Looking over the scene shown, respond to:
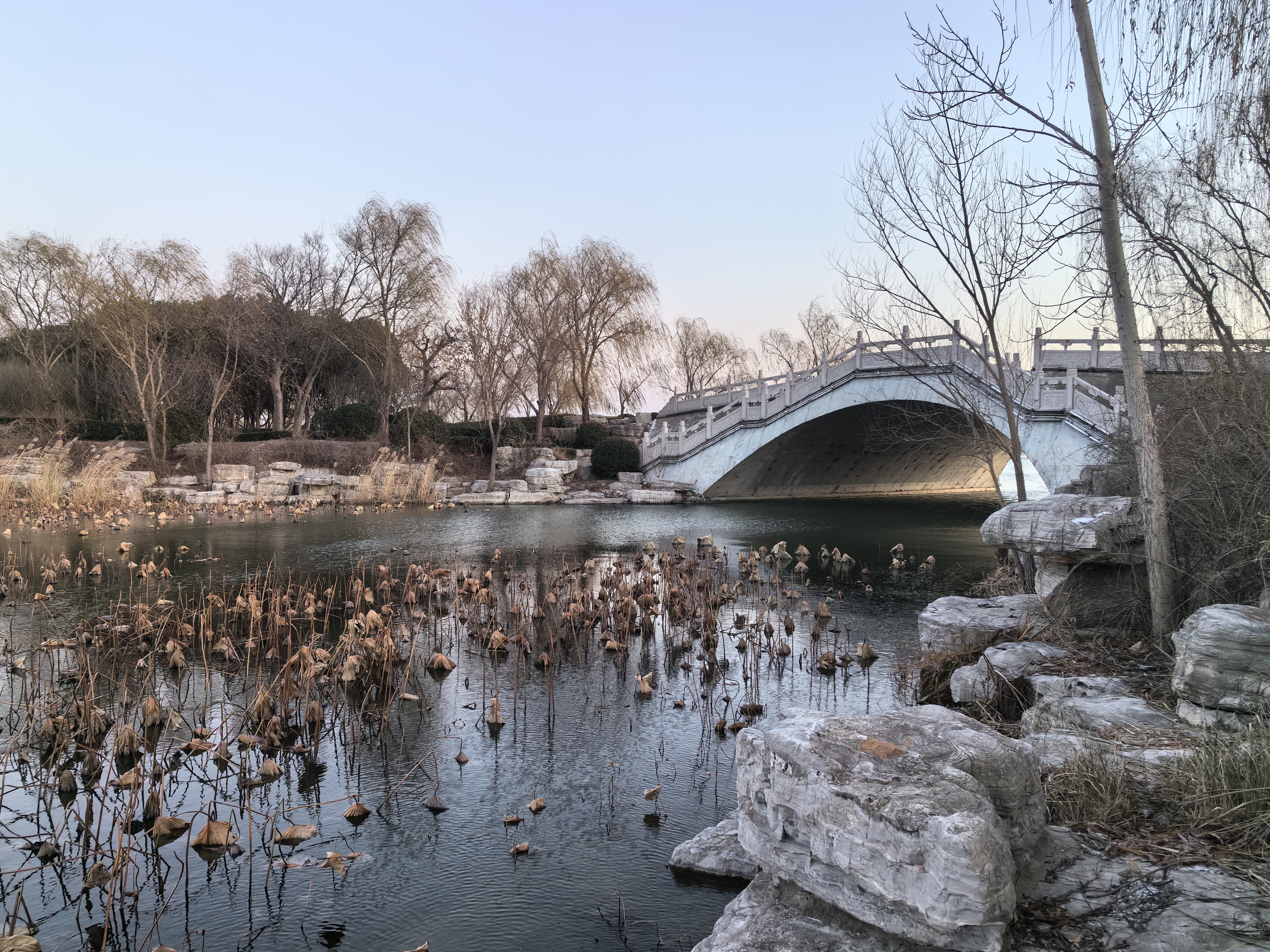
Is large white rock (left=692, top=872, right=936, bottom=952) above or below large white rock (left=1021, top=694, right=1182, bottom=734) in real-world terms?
below

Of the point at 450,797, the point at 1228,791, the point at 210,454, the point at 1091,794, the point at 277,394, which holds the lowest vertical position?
the point at 450,797

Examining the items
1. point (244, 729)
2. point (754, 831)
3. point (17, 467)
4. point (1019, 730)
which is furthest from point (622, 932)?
point (17, 467)

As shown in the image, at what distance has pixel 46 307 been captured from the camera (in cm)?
3108

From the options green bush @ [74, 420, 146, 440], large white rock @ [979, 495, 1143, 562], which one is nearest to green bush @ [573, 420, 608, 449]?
green bush @ [74, 420, 146, 440]

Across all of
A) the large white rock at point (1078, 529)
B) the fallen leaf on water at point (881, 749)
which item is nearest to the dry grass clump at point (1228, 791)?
the fallen leaf on water at point (881, 749)

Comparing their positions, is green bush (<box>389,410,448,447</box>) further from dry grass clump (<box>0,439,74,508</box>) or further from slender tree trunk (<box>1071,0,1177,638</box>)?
slender tree trunk (<box>1071,0,1177,638</box>)

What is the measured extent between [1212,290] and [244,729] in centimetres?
810

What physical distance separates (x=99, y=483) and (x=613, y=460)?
15.5 meters

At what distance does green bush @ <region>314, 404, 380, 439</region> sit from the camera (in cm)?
3066

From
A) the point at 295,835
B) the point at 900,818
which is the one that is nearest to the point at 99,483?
the point at 295,835

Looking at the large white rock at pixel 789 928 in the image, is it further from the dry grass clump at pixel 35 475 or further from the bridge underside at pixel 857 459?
the bridge underside at pixel 857 459

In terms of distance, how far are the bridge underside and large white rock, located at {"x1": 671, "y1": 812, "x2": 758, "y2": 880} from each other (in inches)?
748

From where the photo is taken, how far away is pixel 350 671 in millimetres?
6027

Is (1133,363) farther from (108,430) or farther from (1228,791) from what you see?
(108,430)
